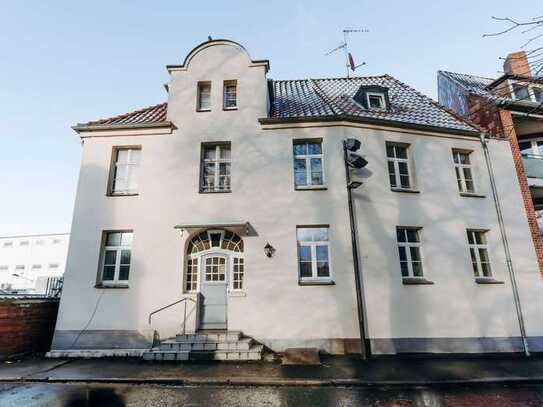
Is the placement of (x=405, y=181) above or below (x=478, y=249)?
above

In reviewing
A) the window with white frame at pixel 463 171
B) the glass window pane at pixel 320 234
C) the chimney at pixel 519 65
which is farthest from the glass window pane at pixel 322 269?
the chimney at pixel 519 65

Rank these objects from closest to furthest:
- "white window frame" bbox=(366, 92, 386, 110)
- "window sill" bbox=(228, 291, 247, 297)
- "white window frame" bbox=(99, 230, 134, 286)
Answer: "window sill" bbox=(228, 291, 247, 297), "white window frame" bbox=(99, 230, 134, 286), "white window frame" bbox=(366, 92, 386, 110)

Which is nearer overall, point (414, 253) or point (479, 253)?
point (414, 253)

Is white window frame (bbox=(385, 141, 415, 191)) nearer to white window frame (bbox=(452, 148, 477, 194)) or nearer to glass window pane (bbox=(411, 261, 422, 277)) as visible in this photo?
white window frame (bbox=(452, 148, 477, 194))

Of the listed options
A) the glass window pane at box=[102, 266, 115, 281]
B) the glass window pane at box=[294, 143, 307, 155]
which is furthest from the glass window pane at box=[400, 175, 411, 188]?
the glass window pane at box=[102, 266, 115, 281]

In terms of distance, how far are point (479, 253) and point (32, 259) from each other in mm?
49576

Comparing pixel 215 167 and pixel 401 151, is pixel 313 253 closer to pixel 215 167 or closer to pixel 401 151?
pixel 215 167

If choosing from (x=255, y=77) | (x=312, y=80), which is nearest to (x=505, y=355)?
(x=255, y=77)

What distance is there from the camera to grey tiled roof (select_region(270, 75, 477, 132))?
37.9ft

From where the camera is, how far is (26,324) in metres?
9.27

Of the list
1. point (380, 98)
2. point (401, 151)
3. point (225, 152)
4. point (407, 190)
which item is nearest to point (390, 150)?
point (401, 151)

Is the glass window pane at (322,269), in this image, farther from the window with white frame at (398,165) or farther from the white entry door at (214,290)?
the window with white frame at (398,165)

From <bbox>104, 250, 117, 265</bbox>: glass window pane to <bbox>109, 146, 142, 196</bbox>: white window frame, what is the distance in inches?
84.0

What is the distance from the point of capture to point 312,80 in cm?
1598
